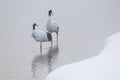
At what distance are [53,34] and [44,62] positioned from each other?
2.02 metres

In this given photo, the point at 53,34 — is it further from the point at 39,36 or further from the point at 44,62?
the point at 44,62

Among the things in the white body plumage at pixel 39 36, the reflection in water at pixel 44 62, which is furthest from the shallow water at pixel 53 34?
the white body plumage at pixel 39 36

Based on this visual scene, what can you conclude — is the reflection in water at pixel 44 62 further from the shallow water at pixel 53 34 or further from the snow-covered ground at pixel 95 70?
the snow-covered ground at pixel 95 70

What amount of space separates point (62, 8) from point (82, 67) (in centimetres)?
997

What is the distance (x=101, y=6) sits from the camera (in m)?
12.3

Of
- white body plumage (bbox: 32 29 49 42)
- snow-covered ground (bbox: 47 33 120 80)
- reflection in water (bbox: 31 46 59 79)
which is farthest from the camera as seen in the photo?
white body plumage (bbox: 32 29 49 42)

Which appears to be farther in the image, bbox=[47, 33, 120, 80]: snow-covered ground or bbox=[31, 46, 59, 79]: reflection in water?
bbox=[31, 46, 59, 79]: reflection in water

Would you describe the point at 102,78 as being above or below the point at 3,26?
above

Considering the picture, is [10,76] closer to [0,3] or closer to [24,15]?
[24,15]

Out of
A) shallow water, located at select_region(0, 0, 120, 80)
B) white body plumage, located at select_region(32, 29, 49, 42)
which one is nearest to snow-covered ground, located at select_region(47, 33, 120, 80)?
shallow water, located at select_region(0, 0, 120, 80)

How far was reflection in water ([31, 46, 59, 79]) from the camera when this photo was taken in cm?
663

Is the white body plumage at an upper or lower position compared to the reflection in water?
upper

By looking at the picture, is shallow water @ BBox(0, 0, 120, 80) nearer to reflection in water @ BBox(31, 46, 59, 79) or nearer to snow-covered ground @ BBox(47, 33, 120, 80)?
reflection in water @ BBox(31, 46, 59, 79)

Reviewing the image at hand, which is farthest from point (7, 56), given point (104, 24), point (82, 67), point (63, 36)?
point (82, 67)
